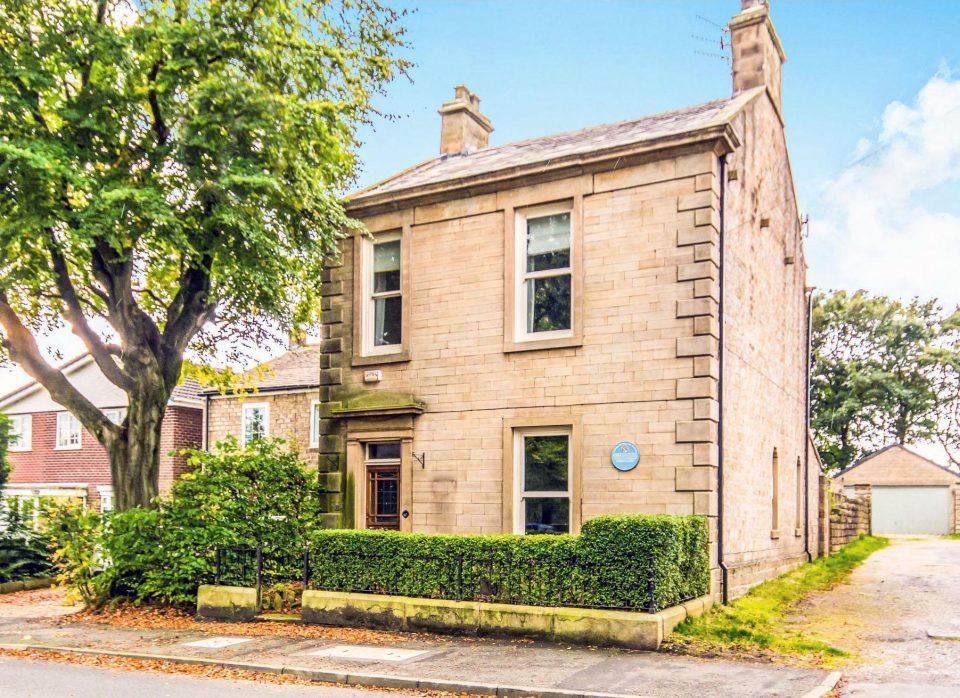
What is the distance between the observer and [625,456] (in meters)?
14.6

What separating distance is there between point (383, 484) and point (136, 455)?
15.0 ft

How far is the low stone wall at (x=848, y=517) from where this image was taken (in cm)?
2748

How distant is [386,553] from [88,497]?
80.1 ft

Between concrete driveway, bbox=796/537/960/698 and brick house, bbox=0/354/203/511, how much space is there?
22380 mm

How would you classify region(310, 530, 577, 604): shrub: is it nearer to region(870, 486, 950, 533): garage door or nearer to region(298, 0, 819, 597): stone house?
region(298, 0, 819, 597): stone house

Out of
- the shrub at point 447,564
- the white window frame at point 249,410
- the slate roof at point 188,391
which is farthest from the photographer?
the slate roof at point 188,391

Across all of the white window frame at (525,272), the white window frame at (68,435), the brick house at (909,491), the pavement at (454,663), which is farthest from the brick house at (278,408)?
the brick house at (909,491)

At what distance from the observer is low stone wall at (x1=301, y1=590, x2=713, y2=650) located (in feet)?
38.9

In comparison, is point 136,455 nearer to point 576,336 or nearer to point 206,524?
point 206,524

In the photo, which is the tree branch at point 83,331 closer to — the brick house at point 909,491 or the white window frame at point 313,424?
the white window frame at point 313,424

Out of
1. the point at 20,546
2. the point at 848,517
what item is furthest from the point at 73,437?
the point at 848,517

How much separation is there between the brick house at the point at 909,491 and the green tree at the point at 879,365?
3.19 meters

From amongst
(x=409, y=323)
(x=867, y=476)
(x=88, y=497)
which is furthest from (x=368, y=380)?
(x=867, y=476)

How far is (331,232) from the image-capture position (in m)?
17.3
